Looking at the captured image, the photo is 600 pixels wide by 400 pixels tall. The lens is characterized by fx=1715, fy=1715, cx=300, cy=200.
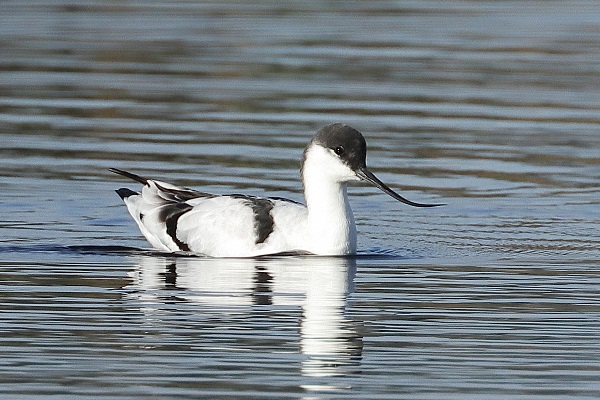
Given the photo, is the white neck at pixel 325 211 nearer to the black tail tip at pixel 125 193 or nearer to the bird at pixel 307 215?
the bird at pixel 307 215

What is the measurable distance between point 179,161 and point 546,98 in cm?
605

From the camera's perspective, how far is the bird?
11734mm

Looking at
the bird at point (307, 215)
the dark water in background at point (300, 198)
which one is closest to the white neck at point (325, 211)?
the bird at point (307, 215)

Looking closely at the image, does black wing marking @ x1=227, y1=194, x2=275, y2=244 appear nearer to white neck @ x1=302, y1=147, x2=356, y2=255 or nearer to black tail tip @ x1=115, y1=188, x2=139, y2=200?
white neck @ x1=302, y1=147, x2=356, y2=255

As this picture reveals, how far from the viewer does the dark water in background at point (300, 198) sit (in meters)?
8.22

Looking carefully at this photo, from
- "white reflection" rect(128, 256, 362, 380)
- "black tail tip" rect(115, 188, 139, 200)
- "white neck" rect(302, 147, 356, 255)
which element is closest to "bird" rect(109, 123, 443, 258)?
"white neck" rect(302, 147, 356, 255)

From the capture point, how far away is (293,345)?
340 inches

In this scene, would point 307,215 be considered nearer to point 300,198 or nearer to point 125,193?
point 125,193

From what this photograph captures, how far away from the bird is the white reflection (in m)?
0.11

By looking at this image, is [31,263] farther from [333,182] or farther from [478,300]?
[478,300]

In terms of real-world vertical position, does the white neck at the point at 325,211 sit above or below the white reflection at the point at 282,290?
above

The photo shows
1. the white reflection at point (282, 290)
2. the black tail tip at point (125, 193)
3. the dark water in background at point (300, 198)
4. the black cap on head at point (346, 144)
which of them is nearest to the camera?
the dark water in background at point (300, 198)

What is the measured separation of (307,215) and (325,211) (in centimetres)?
13

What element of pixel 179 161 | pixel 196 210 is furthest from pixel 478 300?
pixel 179 161
